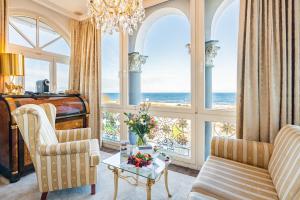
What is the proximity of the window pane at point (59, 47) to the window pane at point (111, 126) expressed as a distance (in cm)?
161

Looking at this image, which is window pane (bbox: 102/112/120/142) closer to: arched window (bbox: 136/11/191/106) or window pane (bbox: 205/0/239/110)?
arched window (bbox: 136/11/191/106)

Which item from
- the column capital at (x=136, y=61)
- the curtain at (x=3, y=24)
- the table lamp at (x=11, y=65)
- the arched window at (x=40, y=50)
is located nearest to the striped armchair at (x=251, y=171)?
the column capital at (x=136, y=61)

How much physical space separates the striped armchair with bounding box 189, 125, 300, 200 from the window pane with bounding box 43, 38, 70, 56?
11.3ft

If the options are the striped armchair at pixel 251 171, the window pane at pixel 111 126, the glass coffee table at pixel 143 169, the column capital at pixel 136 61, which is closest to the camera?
the striped armchair at pixel 251 171

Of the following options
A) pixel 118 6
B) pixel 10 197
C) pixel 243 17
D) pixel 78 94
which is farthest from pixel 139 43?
pixel 10 197

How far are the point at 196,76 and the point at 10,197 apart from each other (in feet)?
8.92

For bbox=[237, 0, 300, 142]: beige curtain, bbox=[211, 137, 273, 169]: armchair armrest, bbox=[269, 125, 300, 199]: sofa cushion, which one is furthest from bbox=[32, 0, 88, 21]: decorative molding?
bbox=[269, 125, 300, 199]: sofa cushion

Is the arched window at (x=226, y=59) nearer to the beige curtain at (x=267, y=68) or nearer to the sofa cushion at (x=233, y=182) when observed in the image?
the beige curtain at (x=267, y=68)

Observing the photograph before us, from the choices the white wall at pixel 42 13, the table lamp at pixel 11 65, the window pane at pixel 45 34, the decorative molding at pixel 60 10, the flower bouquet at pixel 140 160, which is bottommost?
the flower bouquet at pixel 140 160

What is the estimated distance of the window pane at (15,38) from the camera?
2.77 meters

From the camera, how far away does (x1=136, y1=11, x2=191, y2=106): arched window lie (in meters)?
2.74

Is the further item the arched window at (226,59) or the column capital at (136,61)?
the column capital at (136,61)

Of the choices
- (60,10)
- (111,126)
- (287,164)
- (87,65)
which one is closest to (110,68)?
(87,65)

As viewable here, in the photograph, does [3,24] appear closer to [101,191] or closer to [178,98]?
[101,191]
